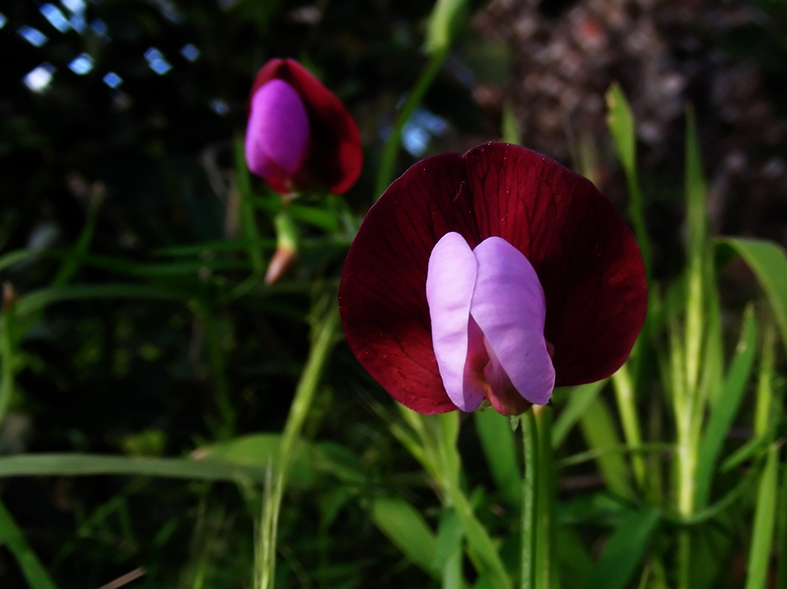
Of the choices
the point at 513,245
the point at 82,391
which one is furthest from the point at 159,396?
the point at 513,245

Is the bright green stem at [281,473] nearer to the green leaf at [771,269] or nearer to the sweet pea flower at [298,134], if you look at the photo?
the sweet pea flower at [298,134]

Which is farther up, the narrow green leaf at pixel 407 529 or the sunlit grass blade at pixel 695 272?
the sunlit grass blade at pixel 695 272

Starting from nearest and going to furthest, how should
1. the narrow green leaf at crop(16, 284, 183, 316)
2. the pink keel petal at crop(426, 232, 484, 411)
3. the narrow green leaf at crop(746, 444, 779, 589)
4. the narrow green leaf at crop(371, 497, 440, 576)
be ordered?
the pink keel petal at crop(426, 232, 484, 411) → the narrow green leaf at crop(746, 444, 779, 589) → the narrow green leaf at crop(371, 497, 440, 576) → the narrow green leaf at crop(16, 284, 183, 316)

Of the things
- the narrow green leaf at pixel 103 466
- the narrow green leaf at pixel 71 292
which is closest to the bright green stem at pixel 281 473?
the narrow green leaf at pixel 103 466

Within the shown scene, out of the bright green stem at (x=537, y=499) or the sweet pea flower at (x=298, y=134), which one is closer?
the bright green stem at (x=537, y=499)

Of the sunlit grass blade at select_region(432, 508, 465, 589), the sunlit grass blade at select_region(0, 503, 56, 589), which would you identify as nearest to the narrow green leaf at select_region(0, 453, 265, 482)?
the sunlit grass blade at select_region(0, 503, 56, 589)

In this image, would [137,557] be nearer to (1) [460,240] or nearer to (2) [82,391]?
(2) [82,391]

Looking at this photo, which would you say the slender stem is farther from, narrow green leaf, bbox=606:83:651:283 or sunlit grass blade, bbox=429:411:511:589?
narrow green leaf, bbox=606:83:651:283
